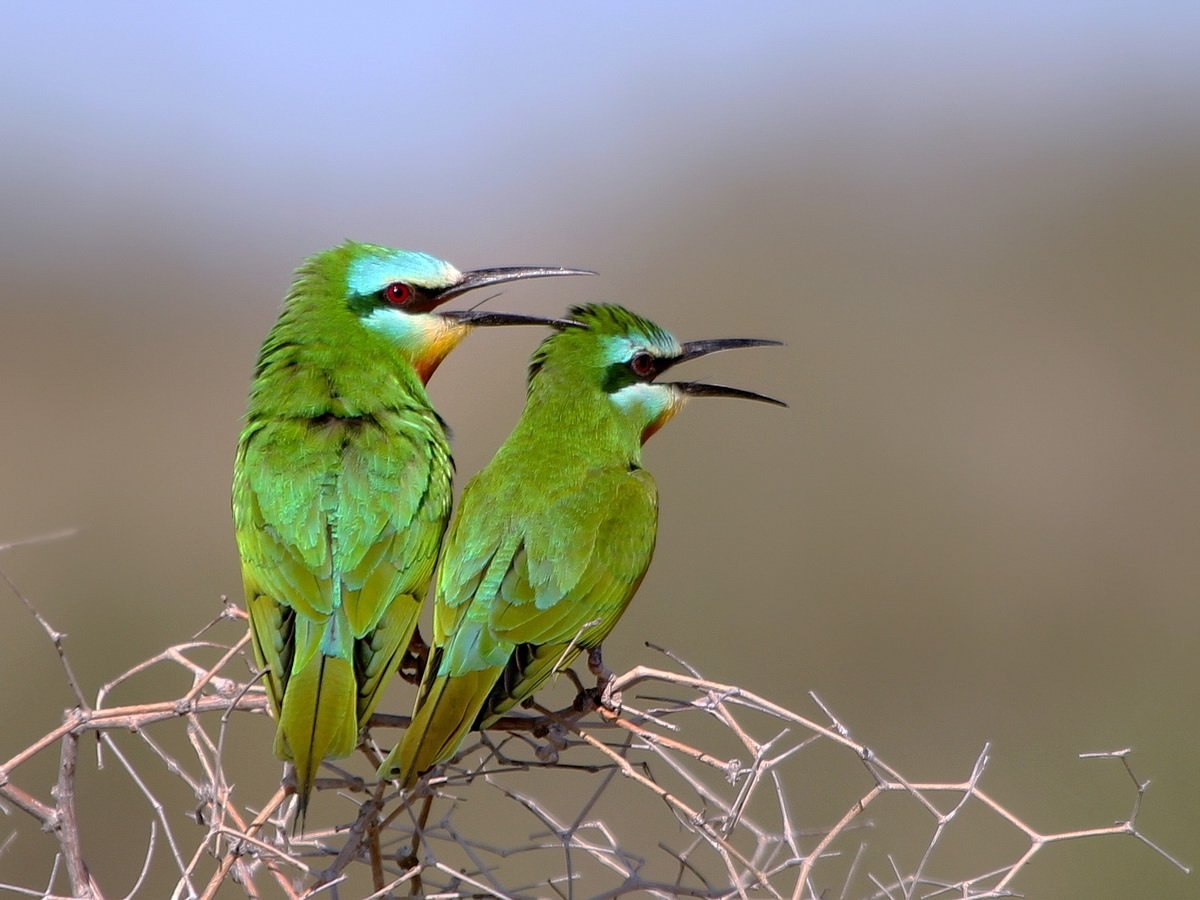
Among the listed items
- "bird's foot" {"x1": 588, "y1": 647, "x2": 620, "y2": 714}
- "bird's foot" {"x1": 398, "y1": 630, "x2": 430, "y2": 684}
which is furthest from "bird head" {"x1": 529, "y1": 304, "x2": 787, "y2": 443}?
"bird's foot" {"x1": 588, "y1": 647, "x2": 620, "y2": 714}

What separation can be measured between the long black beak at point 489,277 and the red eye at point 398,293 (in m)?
A: 0.08

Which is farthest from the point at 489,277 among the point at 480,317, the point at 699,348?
the point at 699,348

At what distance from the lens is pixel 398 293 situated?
3512 millimetres

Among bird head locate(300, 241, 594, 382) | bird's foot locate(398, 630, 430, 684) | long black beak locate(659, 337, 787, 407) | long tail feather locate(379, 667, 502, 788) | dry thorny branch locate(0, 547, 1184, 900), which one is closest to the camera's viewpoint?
dry thorny branch locate(0, 547, 1184, 900)

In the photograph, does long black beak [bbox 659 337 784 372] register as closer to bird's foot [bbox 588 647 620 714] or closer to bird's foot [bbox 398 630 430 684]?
bird's foot [bbox 398 630 430 684]

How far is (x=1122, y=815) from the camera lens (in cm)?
632

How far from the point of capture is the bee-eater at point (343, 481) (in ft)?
8.84

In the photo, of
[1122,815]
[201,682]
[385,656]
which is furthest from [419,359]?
[1122,815]

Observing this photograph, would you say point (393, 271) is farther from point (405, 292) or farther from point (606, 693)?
point (606, 693)

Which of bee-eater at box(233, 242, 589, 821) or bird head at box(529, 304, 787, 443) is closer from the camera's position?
bee-eater at box(233, 242, 589, 821)

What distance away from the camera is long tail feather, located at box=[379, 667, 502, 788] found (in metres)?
2.45

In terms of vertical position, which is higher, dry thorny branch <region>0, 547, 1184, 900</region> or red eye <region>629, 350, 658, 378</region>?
red eye <region>629, 350, 658, 378</region>

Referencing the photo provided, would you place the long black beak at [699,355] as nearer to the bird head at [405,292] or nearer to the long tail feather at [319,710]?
the bird head at [405,292]

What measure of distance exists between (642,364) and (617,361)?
0.22 feet
